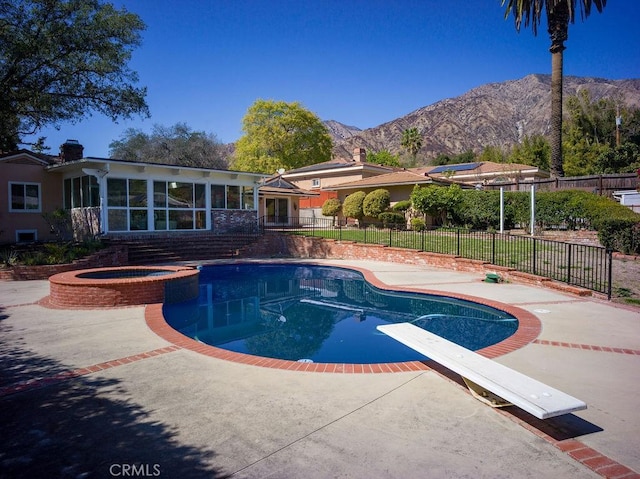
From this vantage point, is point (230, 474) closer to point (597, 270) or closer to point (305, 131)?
point (597, 270)

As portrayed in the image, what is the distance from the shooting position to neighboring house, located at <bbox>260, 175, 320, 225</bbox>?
101 feet

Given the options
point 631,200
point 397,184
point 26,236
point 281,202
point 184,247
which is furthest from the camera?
point 281,202

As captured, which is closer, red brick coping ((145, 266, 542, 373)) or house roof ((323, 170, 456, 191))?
red brick coping ((145, 266, 542, 373))

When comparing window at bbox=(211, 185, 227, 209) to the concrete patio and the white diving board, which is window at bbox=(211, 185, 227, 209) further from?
the white diving board

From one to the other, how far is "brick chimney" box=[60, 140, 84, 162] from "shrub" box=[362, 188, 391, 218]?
1669 cm

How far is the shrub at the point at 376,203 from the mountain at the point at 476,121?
100 m

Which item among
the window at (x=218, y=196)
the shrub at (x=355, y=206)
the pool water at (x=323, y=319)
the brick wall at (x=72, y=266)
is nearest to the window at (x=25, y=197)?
the brick wall at (x=72, y=266)

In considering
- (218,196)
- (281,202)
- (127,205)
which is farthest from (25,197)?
(281,202)

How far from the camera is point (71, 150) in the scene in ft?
70.1

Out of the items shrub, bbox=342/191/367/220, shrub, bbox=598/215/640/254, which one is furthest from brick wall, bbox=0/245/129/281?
shrub, bbox=598/215/640/254

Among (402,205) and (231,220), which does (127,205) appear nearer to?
(231,220)

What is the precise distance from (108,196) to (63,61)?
18.5ft

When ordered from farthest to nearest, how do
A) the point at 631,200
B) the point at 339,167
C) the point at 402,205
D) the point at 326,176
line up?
the point at 326,176 < the point at 339,167 < the point at 402,205 < the point at 631,200

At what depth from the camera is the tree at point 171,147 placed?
44188 millimetres
